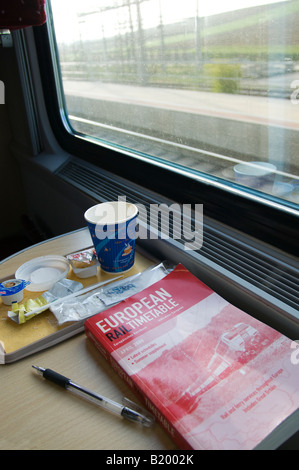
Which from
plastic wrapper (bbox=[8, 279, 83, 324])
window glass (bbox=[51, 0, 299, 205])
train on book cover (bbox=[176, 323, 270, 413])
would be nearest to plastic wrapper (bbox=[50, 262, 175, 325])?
plastic wrapper (bbox=[8, 279, 83, 324])

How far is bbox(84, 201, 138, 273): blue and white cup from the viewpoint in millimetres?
824

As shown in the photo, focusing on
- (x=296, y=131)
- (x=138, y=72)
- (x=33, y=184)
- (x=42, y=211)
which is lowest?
(x=42, y=211)

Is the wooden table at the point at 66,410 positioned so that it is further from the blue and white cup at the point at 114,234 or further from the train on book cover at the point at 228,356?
the blue and white cup at the point at 114,234

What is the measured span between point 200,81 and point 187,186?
0.97 feet

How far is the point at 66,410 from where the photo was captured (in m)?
0.56

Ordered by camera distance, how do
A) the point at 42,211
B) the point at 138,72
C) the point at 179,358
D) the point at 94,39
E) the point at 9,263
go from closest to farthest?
1. the point at 179,358
2. the point at 9,263
3. the point at 138,72
4. the point at 94,39
5. the point at 42,211

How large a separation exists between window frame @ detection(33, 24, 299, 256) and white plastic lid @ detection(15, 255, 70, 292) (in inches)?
16.6

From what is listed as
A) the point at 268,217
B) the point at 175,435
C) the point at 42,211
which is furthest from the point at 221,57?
the point at 42,211
